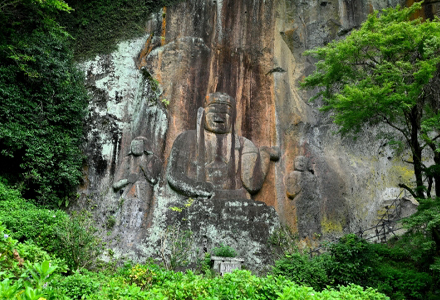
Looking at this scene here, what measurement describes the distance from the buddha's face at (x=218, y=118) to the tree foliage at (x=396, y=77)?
141 inches

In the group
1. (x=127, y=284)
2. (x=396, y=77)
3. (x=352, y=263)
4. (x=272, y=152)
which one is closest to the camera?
(x=127, y=284)

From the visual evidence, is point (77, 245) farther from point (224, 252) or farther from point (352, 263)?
point (352, 263)

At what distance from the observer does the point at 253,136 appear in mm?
12711

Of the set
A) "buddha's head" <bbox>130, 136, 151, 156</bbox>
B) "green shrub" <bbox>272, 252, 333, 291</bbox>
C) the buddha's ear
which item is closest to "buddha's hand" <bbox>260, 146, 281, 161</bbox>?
the buddha's ear

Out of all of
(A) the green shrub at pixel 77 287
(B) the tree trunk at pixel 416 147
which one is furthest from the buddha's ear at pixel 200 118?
(A) the green shrub at pixel 77 287

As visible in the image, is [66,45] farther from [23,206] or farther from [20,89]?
[23,206]

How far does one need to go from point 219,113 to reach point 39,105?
527cm

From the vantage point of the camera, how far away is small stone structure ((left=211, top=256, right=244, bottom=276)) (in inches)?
320

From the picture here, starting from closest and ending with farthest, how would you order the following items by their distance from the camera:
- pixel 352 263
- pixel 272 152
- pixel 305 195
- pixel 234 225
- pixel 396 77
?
pixel 352 263, pixel 396 77, pixel 234 225, pixel 305 195, pixel 272 152

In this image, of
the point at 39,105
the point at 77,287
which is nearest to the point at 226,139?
the point at 39,105

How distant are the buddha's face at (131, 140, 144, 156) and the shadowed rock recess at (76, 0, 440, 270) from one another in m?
0.03

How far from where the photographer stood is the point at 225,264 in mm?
8211

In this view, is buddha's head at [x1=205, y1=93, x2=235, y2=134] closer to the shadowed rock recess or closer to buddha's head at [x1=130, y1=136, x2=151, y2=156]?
the shadowed rock recess

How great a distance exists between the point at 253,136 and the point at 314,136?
7.17ft
